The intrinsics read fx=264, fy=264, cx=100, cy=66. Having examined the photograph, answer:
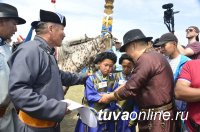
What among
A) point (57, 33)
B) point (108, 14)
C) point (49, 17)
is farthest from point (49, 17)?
point (108, 14)

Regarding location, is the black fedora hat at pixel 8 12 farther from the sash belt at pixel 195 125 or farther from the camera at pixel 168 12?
the camera at pixel 168 12

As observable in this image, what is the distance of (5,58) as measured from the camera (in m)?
2.74

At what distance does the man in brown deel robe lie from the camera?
3203 mm

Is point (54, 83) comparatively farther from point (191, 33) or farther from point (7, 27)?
point (191, 33)

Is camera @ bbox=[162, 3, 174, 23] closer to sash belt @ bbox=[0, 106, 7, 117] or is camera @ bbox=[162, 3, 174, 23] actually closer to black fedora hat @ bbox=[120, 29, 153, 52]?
black fedora hat @ bbox=[120, 29, 153, 52]

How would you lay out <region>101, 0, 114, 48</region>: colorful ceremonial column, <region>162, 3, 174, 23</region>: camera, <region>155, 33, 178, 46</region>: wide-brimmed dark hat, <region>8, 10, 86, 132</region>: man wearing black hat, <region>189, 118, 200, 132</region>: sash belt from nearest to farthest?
<region>8, 10, 86, 132</region>: man wearing black hat < <region>189, 118, 200, 132</region>: sash belt < <region>155, 33, 178, 46</region>: wide-brimmed dark hat < <region>162, 3, 174, 23</region>: camera < <region>101, 0, 114, 48</region>: colorful ceremonial column

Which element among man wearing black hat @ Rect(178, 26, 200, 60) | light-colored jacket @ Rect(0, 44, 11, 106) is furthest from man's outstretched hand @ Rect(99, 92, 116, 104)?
man wearing black hat @ Rect(178, 26, 200, 60)

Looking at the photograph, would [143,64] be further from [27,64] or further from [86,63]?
[86,63]

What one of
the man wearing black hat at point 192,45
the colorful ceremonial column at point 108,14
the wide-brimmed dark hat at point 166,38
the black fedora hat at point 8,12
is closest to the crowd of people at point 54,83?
the black fedora hat at point 8,12

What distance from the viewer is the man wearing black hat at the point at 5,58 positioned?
8.64ft

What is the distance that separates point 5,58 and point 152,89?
5.69 ft

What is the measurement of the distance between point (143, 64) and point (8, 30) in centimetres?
159

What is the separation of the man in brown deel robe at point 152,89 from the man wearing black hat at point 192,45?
1.89 m

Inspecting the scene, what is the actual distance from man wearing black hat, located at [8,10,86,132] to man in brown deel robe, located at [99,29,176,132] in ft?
3.17
